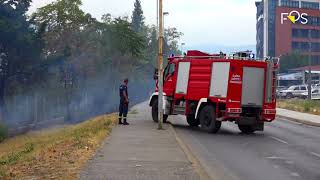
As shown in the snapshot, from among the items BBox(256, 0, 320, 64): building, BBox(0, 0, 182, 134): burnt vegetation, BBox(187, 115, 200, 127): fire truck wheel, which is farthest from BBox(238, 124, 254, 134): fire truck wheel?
BBox(256, 0, 320, 64): building

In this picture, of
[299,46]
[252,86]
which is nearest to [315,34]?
[299,46]

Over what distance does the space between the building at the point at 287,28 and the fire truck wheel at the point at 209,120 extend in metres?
103

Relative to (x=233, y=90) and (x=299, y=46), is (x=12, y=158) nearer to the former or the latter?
(x=233, y=90)

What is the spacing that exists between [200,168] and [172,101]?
12763 mm

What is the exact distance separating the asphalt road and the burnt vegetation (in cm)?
2244

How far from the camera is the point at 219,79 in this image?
20.9 meters

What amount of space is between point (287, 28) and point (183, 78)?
105764 mm

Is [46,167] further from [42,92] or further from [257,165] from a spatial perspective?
[42,92]

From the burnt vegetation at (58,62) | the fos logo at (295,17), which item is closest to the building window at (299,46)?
the fos logo at (295,17)

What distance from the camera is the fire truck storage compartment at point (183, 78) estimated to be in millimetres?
22828

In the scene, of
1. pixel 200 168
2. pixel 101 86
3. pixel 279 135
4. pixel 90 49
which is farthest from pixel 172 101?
pixel 101 86

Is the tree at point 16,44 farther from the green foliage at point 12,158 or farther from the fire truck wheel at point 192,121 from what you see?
the green foliage at point 12,158

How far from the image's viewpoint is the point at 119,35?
58.3m

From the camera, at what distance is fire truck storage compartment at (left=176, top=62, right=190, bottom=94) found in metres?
22.8
